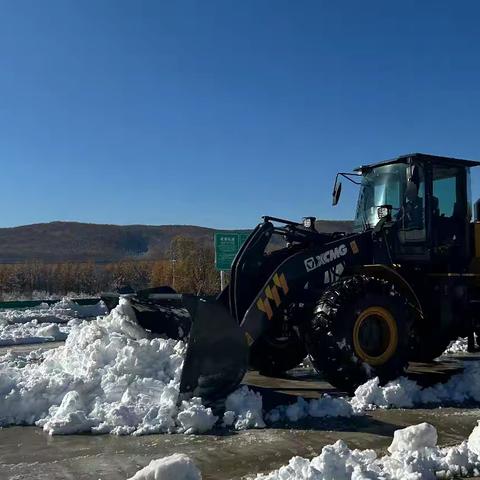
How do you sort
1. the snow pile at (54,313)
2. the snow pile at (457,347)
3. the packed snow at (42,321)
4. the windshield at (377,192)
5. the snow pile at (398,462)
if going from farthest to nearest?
the snow pile at (54,313)
the packed snow at (42,321)
the snow pile at (457,347)
the windshield at (377,192)
the snow pile at (398,462)

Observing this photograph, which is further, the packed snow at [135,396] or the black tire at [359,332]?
the black tire at [359,332]

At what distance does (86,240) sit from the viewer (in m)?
96.5

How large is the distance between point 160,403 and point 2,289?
92.2 ft

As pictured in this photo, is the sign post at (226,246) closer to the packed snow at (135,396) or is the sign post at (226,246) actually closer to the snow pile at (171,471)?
the packed snow at (135,396)

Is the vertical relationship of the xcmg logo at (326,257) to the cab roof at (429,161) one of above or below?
below

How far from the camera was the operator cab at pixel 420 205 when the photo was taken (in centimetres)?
842

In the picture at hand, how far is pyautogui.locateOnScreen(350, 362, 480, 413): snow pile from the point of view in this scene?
6793mm

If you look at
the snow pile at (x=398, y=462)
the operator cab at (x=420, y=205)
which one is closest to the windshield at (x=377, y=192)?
the operator cab at (x=420, y=205)

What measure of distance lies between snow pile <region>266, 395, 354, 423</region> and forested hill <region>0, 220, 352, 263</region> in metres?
78.1

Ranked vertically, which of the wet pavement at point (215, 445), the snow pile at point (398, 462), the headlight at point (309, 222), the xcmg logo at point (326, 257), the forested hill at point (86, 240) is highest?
the forested hill at point (86, 240)

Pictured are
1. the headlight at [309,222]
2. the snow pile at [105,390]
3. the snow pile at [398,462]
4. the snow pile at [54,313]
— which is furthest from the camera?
the snow pile at [54,313]

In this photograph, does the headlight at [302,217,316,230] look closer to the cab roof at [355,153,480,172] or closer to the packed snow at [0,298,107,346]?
the cab roof at [355,153,480,172]

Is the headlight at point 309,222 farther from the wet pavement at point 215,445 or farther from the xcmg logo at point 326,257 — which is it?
the wet pavement at point 215,445

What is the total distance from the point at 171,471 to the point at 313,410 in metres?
2.56
